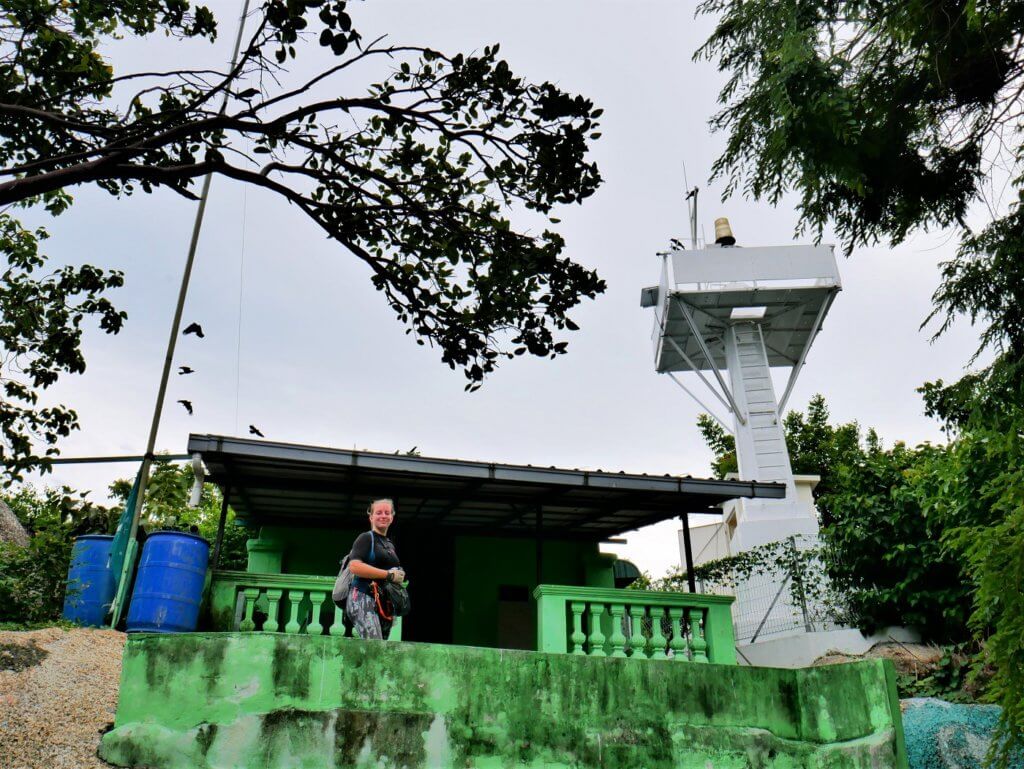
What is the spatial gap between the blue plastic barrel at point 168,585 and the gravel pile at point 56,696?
0.43 metres

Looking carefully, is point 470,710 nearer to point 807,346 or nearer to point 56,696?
point 56,696

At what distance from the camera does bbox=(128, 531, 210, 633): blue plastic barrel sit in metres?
6.73

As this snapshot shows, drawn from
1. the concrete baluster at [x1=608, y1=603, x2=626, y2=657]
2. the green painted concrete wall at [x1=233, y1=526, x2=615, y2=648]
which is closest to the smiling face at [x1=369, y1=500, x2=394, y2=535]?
the concrete baluster at [x1=608, y1=603, x2=626, y2=657]

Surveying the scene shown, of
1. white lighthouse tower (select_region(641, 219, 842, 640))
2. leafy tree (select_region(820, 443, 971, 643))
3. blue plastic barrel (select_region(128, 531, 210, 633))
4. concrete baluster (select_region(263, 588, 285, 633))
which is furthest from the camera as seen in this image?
white lighthouse tower (select_region(641, 219, 842, 640))

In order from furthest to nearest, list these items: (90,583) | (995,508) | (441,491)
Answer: (441,491)
(90,583)
(995,508)

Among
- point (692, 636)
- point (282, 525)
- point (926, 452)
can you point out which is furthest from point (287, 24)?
point (926, 452)

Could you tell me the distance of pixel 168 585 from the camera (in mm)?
6816

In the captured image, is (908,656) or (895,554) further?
(895,554)

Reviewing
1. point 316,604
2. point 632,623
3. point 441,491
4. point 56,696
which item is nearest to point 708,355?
point 441,491

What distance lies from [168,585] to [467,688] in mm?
2859

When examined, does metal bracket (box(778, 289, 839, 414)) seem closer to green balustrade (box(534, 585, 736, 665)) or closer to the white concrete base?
the white concrete base

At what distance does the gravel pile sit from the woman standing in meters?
1.82

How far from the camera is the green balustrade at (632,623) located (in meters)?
7.50

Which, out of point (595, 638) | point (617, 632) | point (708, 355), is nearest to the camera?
point (595, 638)
